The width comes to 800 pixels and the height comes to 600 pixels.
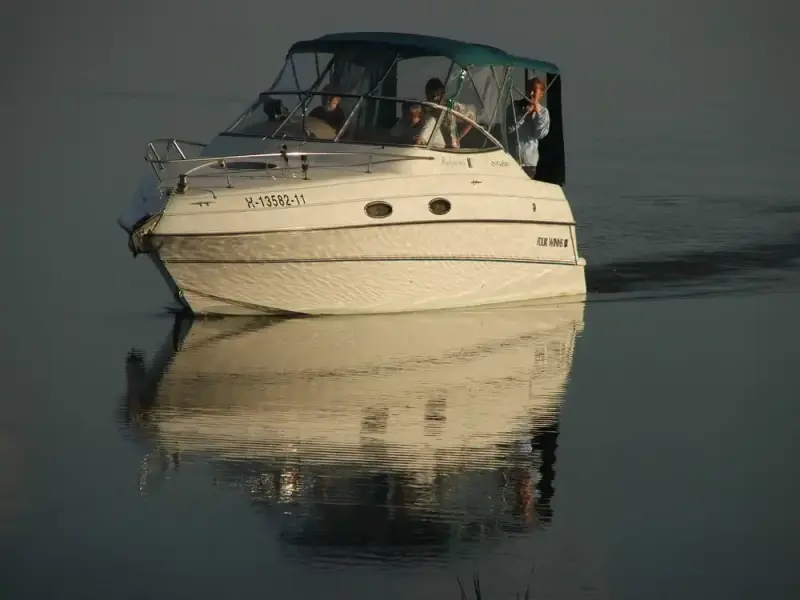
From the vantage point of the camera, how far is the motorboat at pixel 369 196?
672 inches

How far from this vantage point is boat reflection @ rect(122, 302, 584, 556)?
11773mm

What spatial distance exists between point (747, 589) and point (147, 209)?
8.20m

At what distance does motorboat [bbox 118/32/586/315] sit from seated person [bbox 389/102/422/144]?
14 mm

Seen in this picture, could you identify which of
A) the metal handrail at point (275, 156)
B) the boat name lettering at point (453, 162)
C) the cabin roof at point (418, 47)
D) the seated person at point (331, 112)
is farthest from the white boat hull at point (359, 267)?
the cabin roof at point (418, 47)

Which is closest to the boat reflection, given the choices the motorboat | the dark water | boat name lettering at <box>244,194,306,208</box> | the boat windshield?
the dark water

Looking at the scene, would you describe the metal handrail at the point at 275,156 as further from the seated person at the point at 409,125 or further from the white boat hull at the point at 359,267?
the white boat hull at the point at 359,267

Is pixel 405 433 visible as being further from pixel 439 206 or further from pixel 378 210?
pixel 439 206

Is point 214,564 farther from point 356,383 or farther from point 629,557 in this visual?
point 356,383

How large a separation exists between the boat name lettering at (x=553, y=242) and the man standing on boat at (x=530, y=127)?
779 mm

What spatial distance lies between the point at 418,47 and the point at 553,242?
8.02ft

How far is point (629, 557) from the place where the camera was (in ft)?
36.8

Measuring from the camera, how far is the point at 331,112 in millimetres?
19062

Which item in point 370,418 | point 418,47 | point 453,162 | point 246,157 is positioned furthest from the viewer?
point 418,47

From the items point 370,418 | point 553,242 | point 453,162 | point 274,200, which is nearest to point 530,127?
point 553,242
